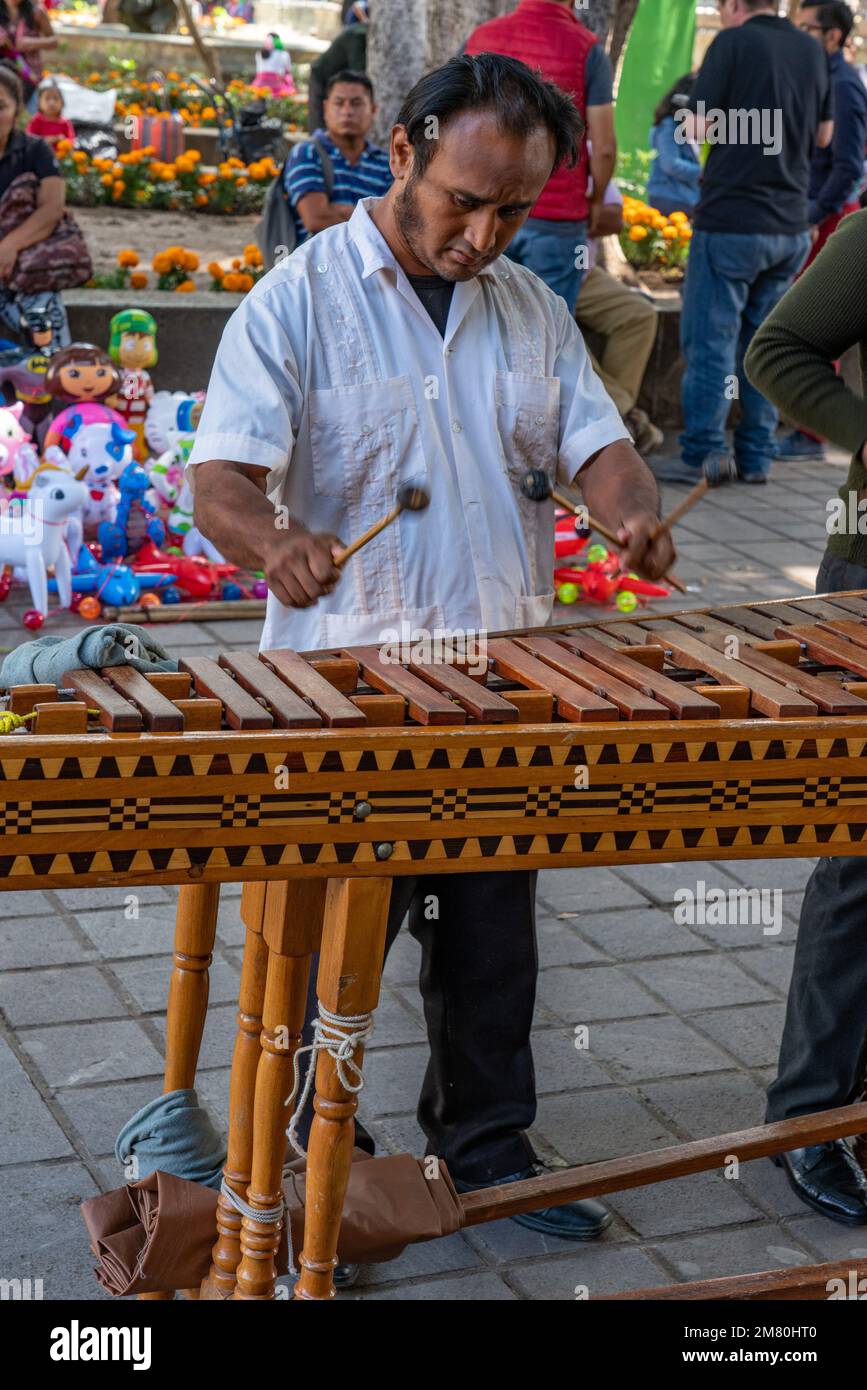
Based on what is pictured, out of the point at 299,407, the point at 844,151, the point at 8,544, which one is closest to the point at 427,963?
the point at 299,407

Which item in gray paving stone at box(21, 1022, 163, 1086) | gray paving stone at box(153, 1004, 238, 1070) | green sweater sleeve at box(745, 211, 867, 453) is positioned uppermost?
green sweater sleeve at box(745, 211, 867, 453)

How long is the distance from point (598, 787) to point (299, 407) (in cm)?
82

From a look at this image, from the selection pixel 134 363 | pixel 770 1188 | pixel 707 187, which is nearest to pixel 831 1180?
pixel 770 1188

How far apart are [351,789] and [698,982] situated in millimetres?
1795

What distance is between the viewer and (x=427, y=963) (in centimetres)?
291

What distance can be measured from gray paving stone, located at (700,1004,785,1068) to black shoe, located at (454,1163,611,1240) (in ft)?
2.16

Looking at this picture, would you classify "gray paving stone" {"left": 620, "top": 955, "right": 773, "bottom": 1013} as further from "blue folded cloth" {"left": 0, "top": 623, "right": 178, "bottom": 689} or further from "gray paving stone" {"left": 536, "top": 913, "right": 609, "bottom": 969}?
Answer: "blue folded cloth" {"left": 0, "top": 623, "right": 178, "bottom": 689}

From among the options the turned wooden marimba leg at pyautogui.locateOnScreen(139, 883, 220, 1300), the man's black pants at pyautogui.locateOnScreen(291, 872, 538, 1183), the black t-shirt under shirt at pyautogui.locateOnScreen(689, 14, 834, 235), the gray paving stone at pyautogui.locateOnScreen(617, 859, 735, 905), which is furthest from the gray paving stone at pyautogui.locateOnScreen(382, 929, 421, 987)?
the black t-shirt under shirt at pyautogui.locateOnScreen(689, 14, 834, 235)

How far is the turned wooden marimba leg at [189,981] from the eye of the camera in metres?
2.66

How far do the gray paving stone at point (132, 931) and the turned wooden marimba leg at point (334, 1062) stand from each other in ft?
4.50

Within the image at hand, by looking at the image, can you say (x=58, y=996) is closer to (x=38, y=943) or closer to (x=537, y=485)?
(x=38, y=943)

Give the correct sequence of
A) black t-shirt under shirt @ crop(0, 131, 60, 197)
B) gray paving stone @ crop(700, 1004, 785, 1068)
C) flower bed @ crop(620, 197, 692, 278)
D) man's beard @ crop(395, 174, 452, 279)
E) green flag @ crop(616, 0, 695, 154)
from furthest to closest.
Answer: green flag @ crop(616, 0, 695, 154) < flower bed @ crop(620, 197, 692, 278) < black t-shirt under shirt @ crop(0, 131, 60, 197) < gray paving stone @ crop(700, 1004, 785, 1068) < man's beard @ crop(395, 174, 452, 279)

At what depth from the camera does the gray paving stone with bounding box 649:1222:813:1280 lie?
2.88 meters
